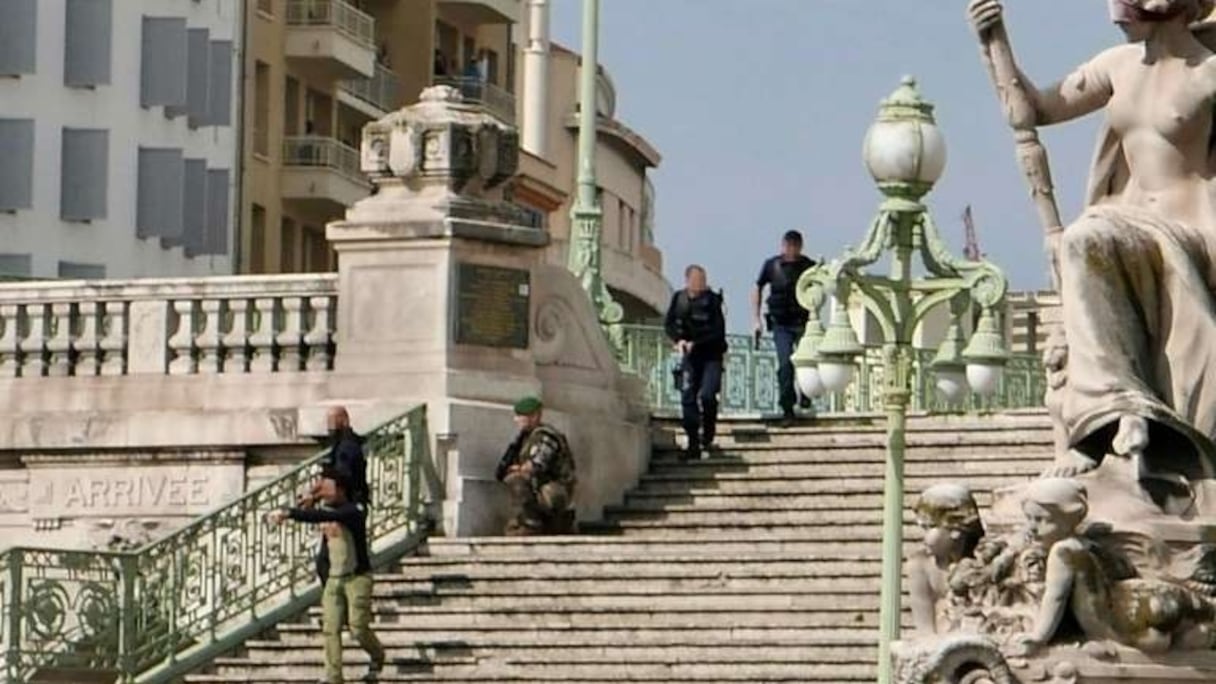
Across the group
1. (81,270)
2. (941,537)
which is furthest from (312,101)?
(941,537)

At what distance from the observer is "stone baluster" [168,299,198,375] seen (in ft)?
142

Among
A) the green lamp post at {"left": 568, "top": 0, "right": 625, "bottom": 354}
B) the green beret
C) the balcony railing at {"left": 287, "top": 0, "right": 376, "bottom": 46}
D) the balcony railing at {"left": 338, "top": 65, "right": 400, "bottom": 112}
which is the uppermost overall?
the balcony railing at {"left": 287, "top": 0, "right": 376, "bottom": 46}

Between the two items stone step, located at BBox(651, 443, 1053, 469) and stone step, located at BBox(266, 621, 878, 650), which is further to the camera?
stone step, located at BBox(651, 443, 1053, 469)

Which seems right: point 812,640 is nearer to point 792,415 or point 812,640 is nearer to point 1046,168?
point 792,415

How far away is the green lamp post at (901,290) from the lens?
102ft

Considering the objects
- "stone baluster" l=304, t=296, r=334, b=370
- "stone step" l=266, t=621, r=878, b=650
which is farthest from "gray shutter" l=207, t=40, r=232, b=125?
"stone step" l=266, t=621, r=878, b=650

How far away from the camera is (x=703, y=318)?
42594mm

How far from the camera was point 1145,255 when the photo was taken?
79.0 ft

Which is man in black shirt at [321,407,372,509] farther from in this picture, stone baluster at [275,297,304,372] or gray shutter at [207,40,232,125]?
gray shutter at [207,40,232,125]

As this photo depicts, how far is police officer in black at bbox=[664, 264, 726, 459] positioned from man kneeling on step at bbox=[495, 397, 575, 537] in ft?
4.48

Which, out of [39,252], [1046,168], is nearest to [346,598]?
[1046,168]

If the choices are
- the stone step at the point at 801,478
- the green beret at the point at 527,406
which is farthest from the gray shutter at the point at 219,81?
the green beret at the point at 527,406

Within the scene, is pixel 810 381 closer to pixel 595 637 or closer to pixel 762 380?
pixel 595 637

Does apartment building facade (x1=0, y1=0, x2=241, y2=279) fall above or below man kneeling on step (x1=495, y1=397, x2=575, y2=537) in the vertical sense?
above
